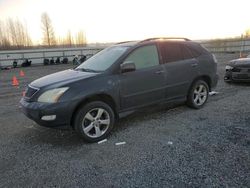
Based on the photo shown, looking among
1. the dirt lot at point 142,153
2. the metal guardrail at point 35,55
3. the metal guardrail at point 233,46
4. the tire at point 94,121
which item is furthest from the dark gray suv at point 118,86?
the metal guardrail at point 233,46

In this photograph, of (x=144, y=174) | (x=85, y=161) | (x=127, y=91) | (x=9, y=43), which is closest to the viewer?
(x=144, y=174)

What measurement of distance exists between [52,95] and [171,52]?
285 centimetres

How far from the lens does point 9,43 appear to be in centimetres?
5428

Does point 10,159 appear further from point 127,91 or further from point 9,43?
point 9,43

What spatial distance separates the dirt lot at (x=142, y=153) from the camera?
312 centimetres

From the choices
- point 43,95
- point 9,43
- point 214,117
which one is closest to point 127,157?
point 43,95

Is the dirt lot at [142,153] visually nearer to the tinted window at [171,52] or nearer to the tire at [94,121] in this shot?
the tire at [94,121]

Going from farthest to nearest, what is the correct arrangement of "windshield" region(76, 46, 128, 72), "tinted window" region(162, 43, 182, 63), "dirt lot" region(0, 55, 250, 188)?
"tinted window" region(162, 43, 182, 63) < "windshield" region(76, 46, 128, 72) < "dirt lot" region(0, 55, 250, 188)

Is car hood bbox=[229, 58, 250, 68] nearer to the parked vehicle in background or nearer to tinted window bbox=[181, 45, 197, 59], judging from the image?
the parked vehicle in background

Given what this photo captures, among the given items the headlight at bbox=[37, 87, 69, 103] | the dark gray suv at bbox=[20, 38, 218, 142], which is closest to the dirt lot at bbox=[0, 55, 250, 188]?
the dark gray suv at bbox=[20, 38, 218, 142]

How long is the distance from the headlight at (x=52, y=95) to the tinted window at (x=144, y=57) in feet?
4.64

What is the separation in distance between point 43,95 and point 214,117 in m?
3.64

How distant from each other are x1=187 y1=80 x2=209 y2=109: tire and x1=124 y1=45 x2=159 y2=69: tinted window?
4.32ft

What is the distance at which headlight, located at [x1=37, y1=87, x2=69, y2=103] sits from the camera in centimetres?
404
